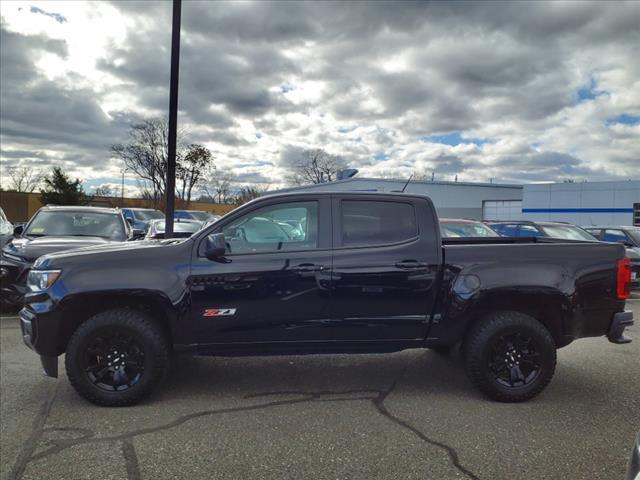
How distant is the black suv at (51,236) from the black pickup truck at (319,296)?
3.13 meters

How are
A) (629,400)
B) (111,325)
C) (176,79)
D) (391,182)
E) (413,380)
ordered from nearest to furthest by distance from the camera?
(111,325), (629,400), (413,380), (176,79), (391,182)

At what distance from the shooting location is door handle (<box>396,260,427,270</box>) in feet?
13.5

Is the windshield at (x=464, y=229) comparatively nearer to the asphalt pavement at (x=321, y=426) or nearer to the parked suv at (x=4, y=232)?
the asphalt pavement at (x=321, y=426)

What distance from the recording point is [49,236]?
7852mm

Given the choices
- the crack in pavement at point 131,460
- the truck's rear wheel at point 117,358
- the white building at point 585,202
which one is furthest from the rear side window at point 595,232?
the white building at point 585,202

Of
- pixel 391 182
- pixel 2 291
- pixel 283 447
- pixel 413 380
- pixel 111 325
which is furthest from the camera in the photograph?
pixel 391 182

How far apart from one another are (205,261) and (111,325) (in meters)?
0.91

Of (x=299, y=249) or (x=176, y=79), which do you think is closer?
(x=299, y=249)

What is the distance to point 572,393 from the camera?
440 cm

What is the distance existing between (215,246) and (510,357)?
106 inches

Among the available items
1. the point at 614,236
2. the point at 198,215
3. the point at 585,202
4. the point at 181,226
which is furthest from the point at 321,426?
the point at 585,202

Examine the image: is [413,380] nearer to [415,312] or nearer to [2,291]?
[415,312]

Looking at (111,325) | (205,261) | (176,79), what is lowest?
(111,325)

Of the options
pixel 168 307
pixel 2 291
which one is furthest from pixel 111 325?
pixel 2 291
